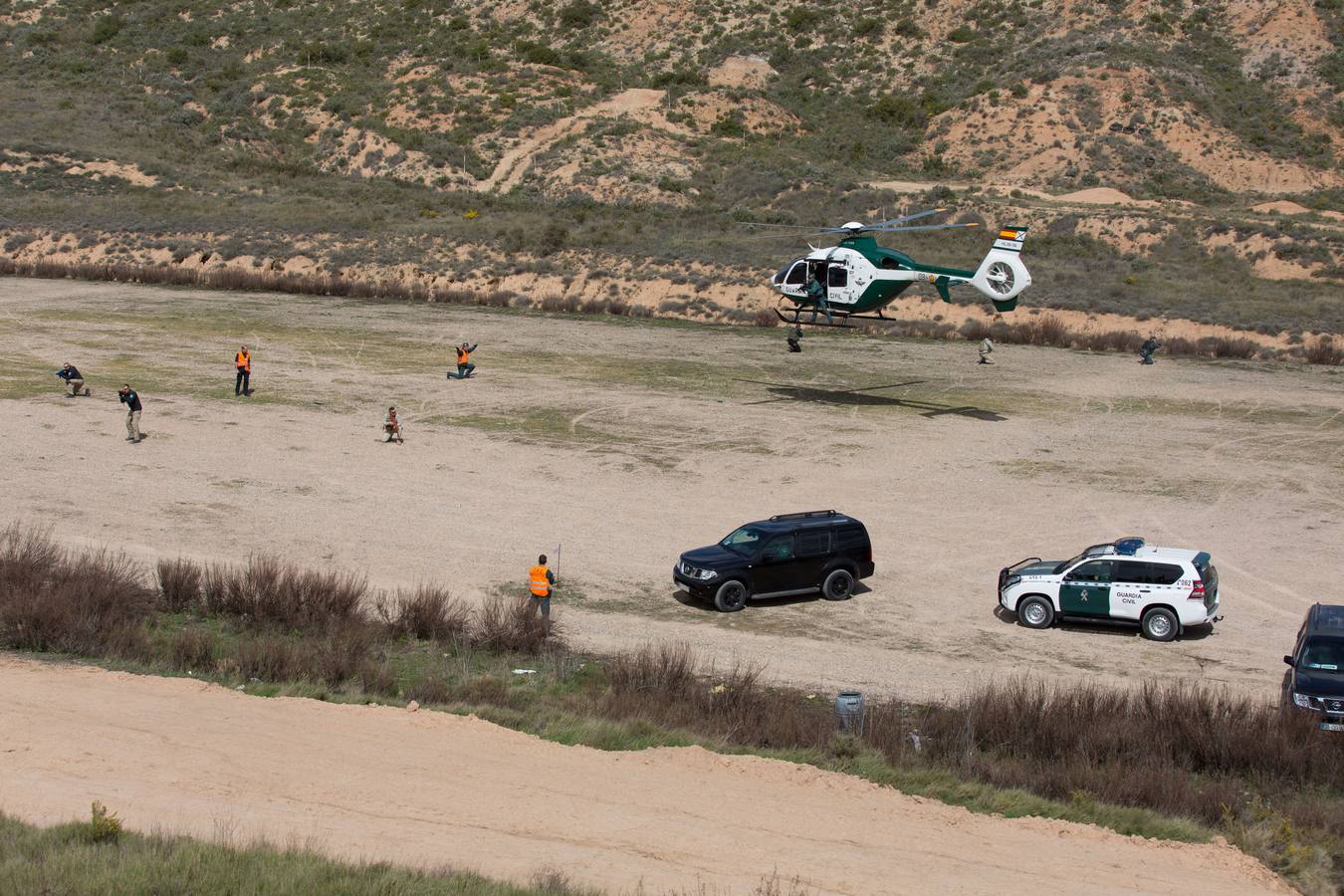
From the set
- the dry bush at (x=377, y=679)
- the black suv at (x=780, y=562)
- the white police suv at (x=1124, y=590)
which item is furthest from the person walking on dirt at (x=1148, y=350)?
the dry bush at (x=377, y=679)

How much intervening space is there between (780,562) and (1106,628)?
18.0ft

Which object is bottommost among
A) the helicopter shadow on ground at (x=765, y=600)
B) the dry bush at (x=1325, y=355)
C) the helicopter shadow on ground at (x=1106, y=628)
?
the helicopter shadow on ground at (x=765, y=600)

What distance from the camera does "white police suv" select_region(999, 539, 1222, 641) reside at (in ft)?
68.5

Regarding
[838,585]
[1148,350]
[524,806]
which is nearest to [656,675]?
[524,806]

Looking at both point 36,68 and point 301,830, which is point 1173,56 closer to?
point 36,68

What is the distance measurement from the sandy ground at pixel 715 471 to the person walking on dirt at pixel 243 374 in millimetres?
751

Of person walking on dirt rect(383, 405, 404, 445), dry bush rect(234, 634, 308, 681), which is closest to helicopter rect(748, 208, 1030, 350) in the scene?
person walking on dirt rect(383, 405, 404, 445)

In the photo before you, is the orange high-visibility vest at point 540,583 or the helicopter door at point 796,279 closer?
the orange high-visibility vest at point 540,583

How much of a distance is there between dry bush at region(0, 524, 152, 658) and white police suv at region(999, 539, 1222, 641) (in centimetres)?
1371

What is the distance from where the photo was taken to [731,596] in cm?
2225

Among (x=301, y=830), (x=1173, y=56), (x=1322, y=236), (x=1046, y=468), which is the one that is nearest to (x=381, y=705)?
(x=301, y=830)

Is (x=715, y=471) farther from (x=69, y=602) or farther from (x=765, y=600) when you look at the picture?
(x=69, y=602)

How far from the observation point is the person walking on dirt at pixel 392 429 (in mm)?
32781

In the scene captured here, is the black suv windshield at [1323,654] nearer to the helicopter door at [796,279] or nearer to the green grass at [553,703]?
the green grass at [553,703]
